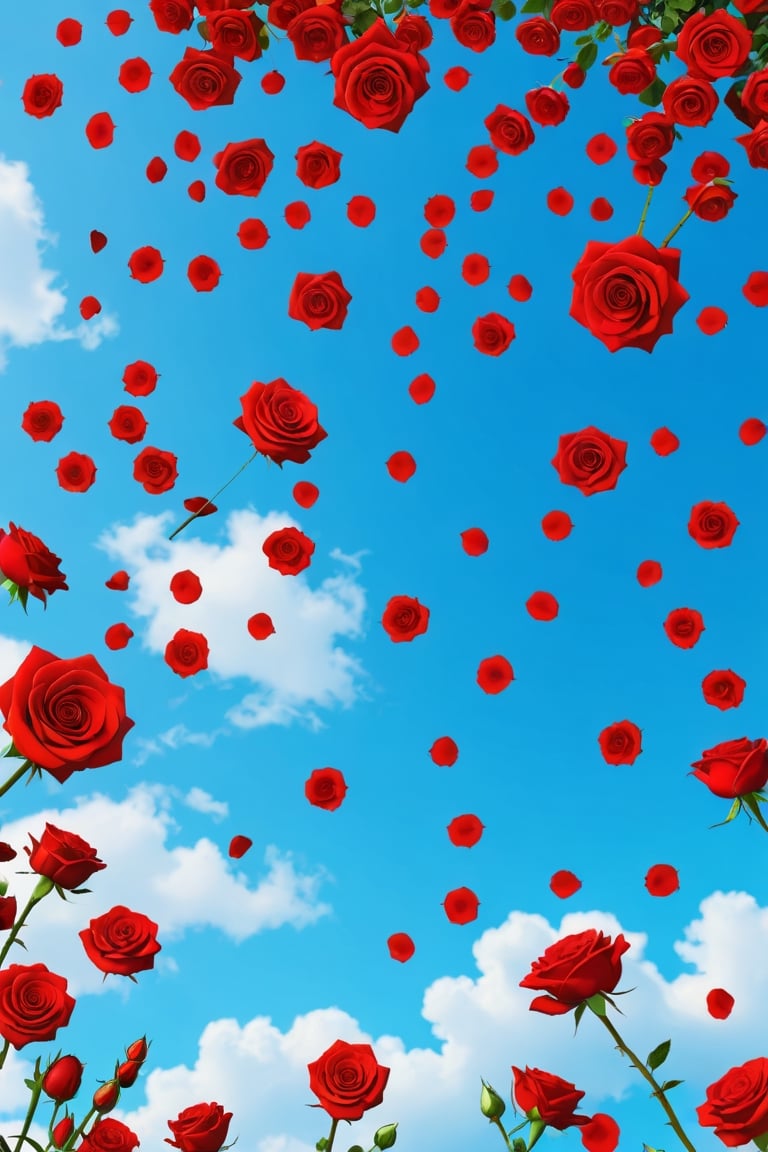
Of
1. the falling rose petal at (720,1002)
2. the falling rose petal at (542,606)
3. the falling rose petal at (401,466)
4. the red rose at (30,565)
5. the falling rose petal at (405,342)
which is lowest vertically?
the falling rose petal at (720,1002)

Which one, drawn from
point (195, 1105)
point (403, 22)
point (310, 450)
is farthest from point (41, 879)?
point (403, 22)

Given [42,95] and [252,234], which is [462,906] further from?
[42,95]

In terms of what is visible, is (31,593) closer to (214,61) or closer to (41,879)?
(41,879)

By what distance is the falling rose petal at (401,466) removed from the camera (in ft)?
25.8

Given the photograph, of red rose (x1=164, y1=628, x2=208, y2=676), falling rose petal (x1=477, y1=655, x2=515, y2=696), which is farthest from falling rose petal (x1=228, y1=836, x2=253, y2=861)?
falling rose petal (x1=477, y1=655, x2=515, y2=696)

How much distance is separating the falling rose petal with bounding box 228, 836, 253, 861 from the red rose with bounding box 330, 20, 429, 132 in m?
4.58

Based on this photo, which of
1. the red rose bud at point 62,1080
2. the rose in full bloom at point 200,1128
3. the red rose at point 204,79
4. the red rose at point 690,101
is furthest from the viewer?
the red rose at point 204,79

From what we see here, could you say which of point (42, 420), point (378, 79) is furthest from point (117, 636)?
point (378, 79)

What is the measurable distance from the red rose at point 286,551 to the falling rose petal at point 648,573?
2635 mm

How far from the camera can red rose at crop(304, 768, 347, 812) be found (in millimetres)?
6859

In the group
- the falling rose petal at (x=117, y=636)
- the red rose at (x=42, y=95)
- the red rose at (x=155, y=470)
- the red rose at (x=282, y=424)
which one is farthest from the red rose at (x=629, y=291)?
the red rose at (x=42, y=95)

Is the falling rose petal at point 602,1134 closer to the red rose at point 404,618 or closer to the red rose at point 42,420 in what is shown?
the red rose at point 404,618

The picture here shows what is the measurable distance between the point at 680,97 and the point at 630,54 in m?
0.57

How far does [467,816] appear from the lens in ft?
23.0
